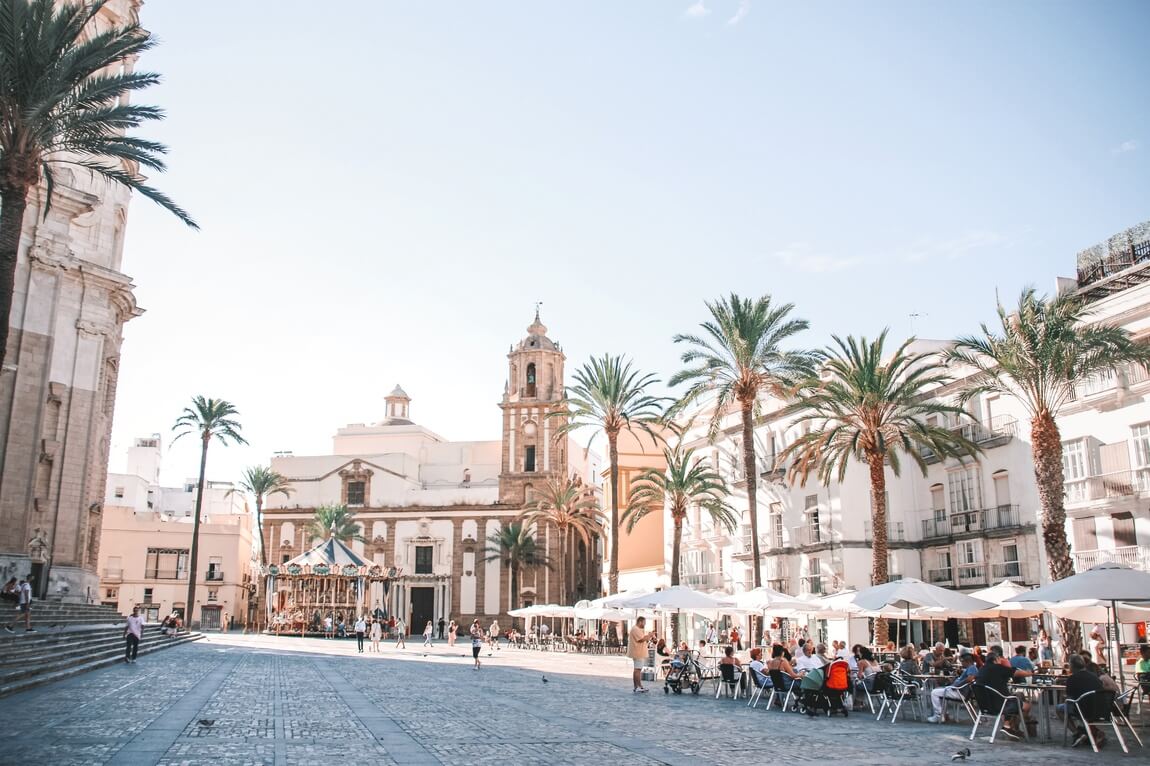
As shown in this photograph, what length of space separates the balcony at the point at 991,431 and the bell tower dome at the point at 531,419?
131 ft

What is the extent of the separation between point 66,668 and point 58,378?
53.8 feet

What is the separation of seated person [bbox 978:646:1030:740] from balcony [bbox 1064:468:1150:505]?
1627 cm

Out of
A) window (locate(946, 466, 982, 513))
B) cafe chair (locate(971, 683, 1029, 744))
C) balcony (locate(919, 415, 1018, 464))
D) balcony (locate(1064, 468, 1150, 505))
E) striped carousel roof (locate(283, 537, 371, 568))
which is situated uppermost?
balcony (locate(919, 415, 1018, 464))

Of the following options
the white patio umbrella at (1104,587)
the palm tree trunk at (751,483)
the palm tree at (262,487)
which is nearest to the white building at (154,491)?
the palm tree at (262,487)

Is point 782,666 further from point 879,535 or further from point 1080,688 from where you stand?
point 879,535

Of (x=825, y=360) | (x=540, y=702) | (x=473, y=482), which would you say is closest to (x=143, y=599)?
(x=473, y=482)

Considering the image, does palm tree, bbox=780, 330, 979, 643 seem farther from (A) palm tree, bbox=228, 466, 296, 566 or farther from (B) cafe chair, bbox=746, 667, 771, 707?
(A) palm tree, bbox=228, 466, 296, 566

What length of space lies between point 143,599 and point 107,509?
22.3 feet

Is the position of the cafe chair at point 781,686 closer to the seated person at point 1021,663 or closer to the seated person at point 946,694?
the seated person at point 946,694

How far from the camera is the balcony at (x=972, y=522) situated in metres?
32.2

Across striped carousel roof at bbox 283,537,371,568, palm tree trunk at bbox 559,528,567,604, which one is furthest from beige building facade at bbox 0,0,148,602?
palm tree trunk at bbox 559,528,567,604

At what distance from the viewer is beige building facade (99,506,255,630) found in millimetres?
68875

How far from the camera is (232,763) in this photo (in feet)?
33.3

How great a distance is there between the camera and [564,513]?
2552 inches
